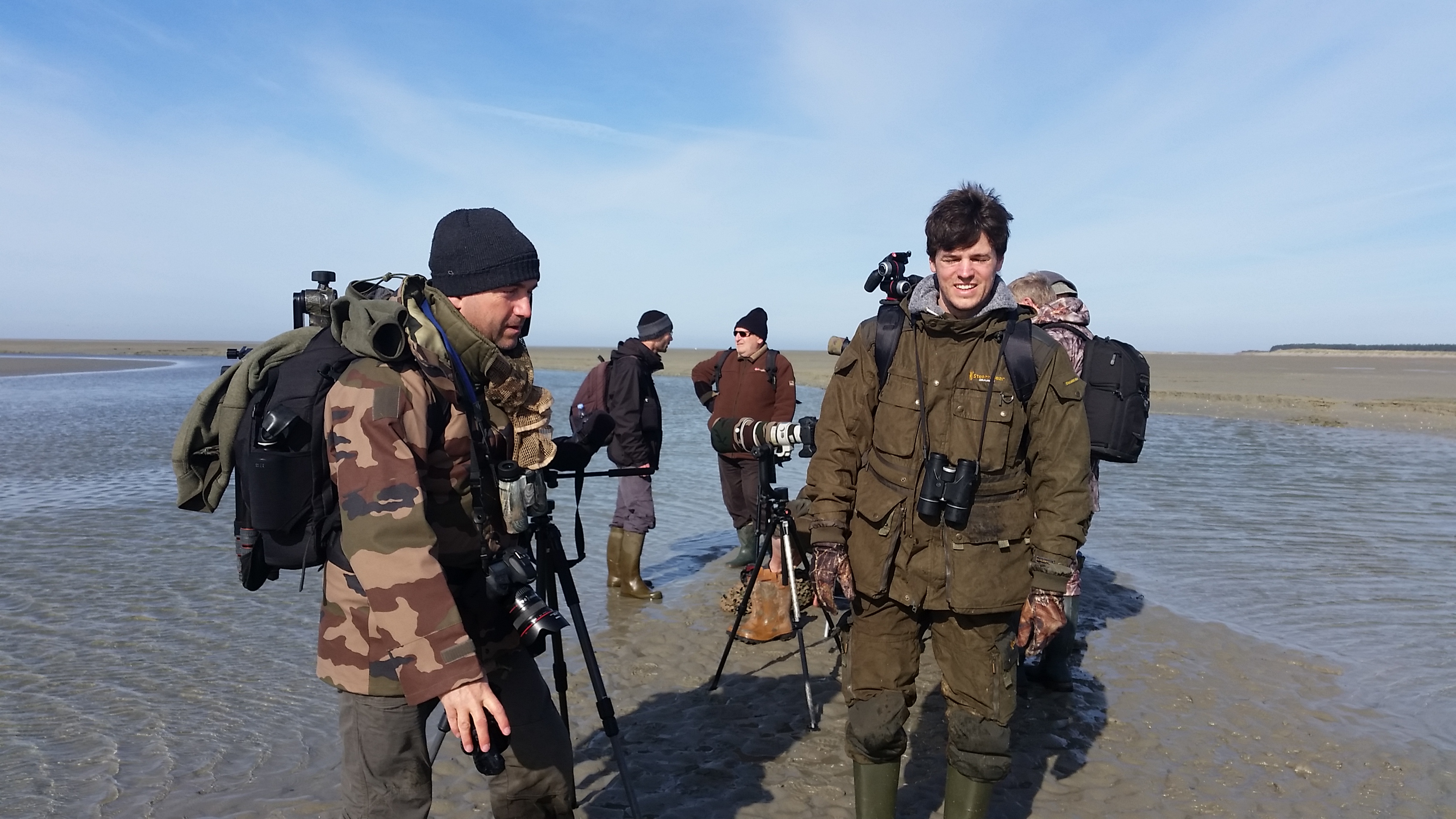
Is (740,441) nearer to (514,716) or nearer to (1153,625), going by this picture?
(514,716)

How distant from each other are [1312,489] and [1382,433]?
8341 millimetres

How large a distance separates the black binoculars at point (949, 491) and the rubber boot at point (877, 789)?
96 cm

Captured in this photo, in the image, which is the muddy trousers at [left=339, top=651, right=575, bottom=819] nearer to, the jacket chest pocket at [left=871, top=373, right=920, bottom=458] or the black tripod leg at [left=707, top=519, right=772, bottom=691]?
the jacket chest pocket at [left=871, top=373, right=920, bottom=458]

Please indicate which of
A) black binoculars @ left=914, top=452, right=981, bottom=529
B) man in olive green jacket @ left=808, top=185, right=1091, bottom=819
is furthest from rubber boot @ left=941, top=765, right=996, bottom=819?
black binoculars @ left=914, top=452, right=981, bottom=529

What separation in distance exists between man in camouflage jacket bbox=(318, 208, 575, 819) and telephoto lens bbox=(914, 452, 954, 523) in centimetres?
128

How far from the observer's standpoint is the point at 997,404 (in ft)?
9.73

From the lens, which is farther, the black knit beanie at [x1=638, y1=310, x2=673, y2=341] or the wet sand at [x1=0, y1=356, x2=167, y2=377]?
the wet sand at [x1=0, y1=356, x2=167, y2=377]

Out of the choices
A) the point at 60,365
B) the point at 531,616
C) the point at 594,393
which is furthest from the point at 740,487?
the point at 60,365

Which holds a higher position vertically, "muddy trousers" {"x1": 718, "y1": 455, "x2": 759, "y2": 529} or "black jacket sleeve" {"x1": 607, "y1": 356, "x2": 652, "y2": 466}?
"black jacket sleeve" {"x1": 607, "y1": 356, "x2": 652, "y2": 466}

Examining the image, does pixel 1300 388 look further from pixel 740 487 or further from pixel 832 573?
pixel 832 573

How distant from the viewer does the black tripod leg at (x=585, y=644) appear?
307 centimetres

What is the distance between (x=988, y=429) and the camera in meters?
2.96

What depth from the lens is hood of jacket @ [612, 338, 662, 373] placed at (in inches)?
273

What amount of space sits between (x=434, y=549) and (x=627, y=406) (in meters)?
4.83
